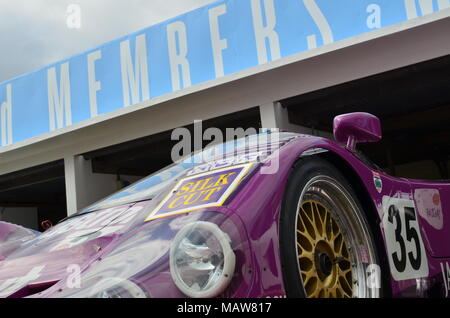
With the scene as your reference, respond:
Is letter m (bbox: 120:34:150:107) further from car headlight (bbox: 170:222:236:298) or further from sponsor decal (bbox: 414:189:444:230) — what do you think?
car headlight (bbox: 170:222:236:298)

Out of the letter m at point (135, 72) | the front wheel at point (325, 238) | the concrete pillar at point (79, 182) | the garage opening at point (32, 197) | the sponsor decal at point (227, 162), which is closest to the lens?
the front wheel at point (325, 238)

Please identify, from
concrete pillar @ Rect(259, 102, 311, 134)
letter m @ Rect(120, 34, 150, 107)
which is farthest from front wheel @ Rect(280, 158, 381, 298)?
letter m @ Rect(120, 34, 150, 107)

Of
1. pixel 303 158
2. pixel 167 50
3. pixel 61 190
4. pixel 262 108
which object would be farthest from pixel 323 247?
pixel 61 190

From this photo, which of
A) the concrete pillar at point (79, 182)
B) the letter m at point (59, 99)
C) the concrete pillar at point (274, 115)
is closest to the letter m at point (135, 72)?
the letter m at point (59, 99)

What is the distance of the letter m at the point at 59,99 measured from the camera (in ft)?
32.8

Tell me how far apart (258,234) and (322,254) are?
37 cm

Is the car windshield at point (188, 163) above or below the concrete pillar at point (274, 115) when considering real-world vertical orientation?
below

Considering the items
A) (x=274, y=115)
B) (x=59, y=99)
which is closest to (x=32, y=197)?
(x=59, y=99)

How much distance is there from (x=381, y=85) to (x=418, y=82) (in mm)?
536

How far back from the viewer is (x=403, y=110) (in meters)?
10.1

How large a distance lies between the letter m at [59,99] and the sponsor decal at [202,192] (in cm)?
868

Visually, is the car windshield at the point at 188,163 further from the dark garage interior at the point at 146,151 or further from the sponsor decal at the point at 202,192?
the dark garage interior at the point at 146,151

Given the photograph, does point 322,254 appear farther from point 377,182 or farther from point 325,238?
point 377,182

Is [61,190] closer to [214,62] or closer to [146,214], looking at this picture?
[214,62]
